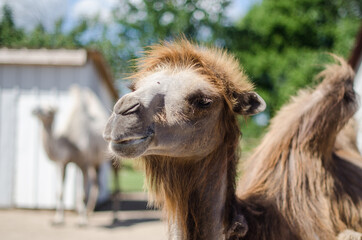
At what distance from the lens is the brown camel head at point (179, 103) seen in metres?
1.82

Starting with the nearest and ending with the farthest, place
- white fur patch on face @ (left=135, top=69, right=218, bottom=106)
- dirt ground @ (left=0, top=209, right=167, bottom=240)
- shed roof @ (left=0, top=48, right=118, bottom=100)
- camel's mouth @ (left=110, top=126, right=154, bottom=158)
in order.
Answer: camel's mouth @ (left=110, top=126, right=154, bottom=158) → white fur patch on face @ (left=135, top=69, right=218, bottom=106) → dirt ground @ (left=0, top=209, right=167, bottom=240) → shed roof @ (left=0, top=48, right=118, bottom=100)

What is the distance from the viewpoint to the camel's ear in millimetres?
2201

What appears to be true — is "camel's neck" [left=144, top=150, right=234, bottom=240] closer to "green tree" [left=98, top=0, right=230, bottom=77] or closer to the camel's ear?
the camel's ear

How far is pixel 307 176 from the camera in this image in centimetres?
255

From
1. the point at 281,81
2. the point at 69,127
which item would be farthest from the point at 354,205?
the point at 281,81

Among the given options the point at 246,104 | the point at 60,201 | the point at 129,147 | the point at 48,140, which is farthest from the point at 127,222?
the point at 129,147

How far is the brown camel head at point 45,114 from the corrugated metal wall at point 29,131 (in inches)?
64.7

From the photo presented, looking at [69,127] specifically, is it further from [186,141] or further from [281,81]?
[281,81]

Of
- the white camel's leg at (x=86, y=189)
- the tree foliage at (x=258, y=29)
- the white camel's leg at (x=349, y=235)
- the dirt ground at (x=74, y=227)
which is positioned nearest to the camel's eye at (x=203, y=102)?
the white camel's leg at (x=349, y=235)

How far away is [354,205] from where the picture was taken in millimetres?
2602

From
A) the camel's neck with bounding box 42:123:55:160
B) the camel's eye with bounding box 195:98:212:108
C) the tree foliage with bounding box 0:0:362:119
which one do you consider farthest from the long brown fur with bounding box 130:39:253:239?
the tree foliage with bounding box 0:0:362:119

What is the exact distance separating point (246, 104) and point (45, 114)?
6.46m

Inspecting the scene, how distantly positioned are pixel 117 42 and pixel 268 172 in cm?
2931

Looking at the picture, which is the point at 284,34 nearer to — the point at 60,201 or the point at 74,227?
the point at 60,201
